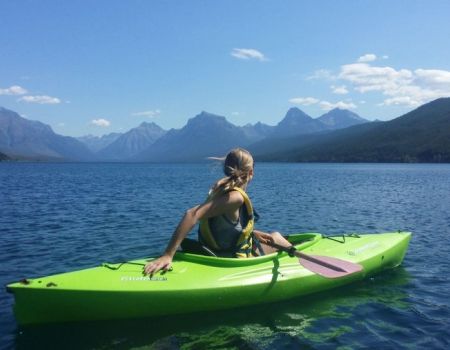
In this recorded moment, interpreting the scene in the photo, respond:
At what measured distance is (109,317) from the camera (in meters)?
7.39

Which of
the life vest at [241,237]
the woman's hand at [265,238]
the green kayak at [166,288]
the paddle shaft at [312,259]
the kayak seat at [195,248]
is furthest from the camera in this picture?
the woman's hand at [265,238]

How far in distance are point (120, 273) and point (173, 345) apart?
164 cm

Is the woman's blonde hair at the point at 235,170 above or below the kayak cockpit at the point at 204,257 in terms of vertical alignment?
above

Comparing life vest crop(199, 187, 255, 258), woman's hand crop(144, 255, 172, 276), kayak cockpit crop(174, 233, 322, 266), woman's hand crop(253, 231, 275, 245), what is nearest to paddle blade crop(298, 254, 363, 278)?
kayak cockpit crop(174, 233, 322, 266)

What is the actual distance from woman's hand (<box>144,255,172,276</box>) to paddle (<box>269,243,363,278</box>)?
246 cm

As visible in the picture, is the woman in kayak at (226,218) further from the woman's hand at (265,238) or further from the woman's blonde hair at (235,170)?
the woman's hand at (265,238)

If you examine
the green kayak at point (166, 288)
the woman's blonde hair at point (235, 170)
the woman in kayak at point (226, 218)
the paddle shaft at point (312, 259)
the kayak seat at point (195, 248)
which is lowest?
the green kayak at point (166, 288)

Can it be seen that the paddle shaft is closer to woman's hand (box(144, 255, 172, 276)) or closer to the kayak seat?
the kayak seat

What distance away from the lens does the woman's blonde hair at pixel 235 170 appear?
727cm

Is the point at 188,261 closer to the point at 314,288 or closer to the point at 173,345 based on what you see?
the point at 173,345

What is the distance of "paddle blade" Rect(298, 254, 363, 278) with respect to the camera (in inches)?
334

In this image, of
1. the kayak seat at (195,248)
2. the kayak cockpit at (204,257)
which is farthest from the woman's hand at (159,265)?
the kayak seat at (195,248)

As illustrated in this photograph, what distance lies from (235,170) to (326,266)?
2893mm

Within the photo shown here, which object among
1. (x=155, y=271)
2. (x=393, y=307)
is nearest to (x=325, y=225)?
(x=393, y=307)
